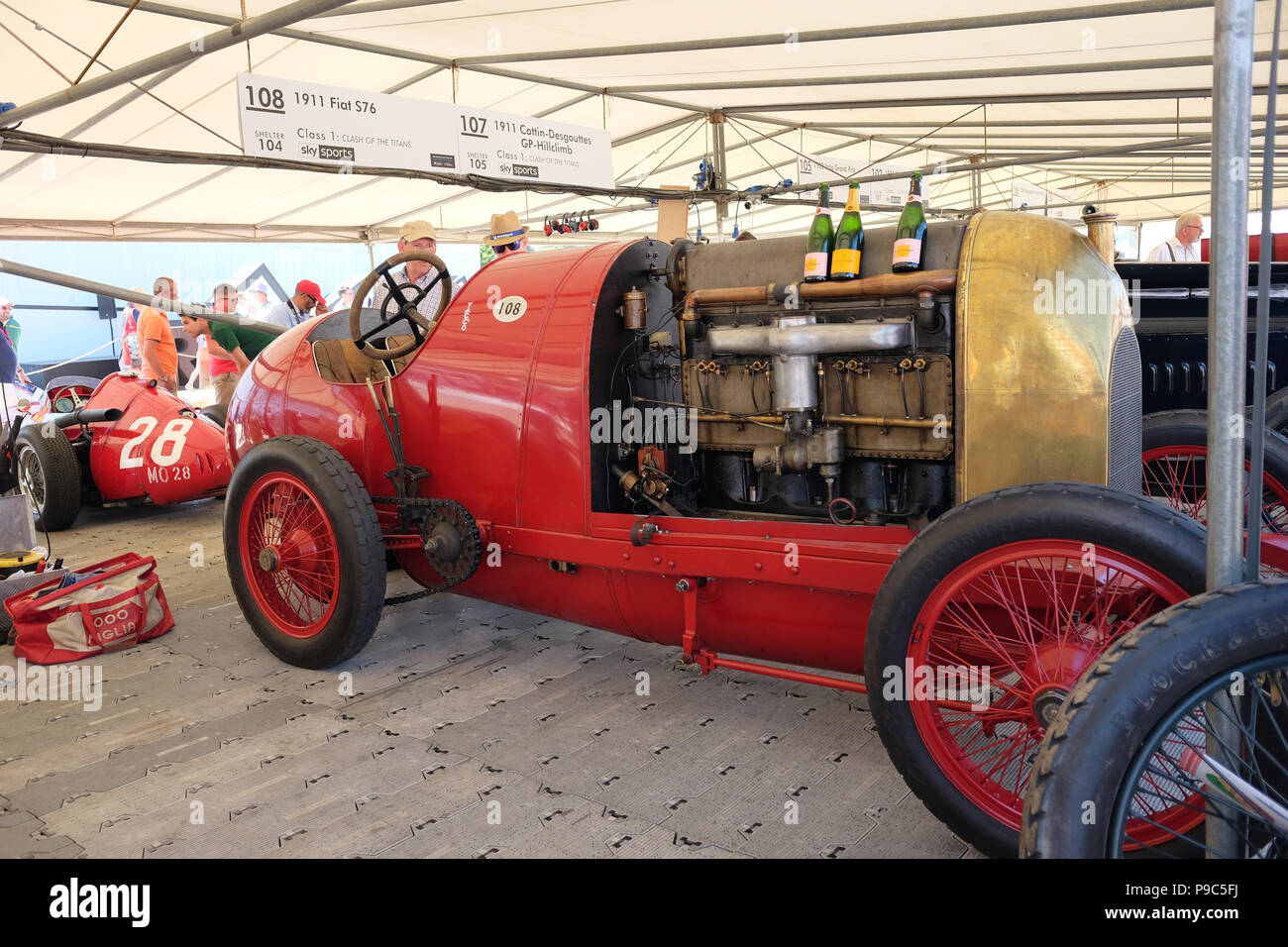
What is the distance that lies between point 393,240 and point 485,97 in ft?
18.9

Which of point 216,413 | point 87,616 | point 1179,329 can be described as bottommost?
point 87,616

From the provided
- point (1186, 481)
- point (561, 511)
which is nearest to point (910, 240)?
point (561, 511)

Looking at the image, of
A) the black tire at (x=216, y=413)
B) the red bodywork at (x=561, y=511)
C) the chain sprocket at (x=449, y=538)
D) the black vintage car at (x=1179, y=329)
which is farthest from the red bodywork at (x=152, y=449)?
the black vintage car at (x=1179, y=329)

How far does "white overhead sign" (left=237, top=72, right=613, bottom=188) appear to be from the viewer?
270 inches

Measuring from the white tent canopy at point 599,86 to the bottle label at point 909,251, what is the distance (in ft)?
15.8

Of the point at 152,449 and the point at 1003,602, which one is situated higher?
Answer: the point at 152,449

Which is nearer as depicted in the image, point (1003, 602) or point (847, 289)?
point (1003, 602)

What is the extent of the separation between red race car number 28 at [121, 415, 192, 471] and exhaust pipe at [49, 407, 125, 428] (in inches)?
7.1

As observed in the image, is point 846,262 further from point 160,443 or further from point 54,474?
point 54,474

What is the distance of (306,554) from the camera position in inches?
151

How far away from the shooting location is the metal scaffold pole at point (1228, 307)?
62.9 inches

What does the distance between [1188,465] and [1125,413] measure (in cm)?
139

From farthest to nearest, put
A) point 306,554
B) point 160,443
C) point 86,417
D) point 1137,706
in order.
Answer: point 86,417 < point 160,443 < point 306,554 < point 1137,706
